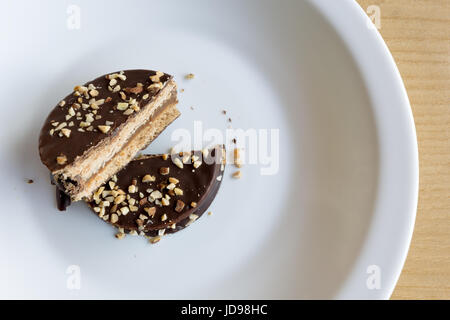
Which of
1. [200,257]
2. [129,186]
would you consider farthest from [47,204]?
[200,257]

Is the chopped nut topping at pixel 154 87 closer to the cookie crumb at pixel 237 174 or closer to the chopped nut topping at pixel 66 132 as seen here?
the chopped nut topping at pixel 66 132

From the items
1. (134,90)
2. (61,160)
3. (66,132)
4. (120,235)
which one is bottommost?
(120,235)

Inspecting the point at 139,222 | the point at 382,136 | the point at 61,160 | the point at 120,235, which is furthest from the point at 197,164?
the point at 382,136

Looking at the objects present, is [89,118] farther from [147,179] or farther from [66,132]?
[147,179]

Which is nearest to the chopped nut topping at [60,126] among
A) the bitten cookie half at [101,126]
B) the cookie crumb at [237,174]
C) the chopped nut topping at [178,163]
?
the bitten cookie half at [101,126]

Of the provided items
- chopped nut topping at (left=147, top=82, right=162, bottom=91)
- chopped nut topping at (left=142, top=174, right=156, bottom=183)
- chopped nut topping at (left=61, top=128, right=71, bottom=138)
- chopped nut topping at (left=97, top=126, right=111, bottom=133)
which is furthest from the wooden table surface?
chopped nut topping at (left=61, top=128, right=71, bottom=138)

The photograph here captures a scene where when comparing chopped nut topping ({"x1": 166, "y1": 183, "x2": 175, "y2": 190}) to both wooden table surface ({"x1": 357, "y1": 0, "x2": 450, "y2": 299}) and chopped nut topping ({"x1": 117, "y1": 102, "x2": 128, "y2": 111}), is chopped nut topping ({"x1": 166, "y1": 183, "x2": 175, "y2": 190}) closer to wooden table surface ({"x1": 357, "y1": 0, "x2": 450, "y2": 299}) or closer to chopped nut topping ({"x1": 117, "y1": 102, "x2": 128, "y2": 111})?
chopped nut topping ({"x1": 117, "y1": 102, "x2": 128, "y2": 111})
